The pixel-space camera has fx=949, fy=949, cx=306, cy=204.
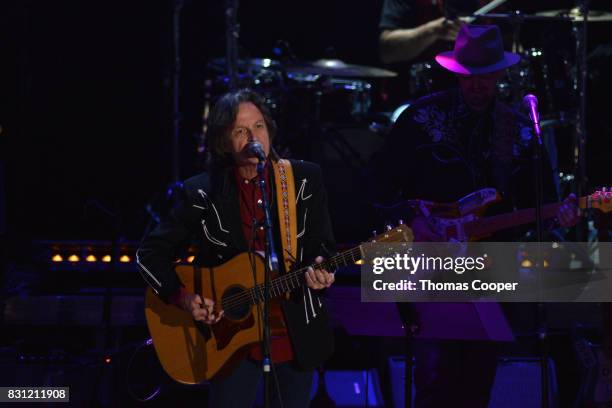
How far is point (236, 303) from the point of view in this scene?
463 centimetres

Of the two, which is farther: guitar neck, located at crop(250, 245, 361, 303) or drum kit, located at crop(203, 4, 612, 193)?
drum kit, located at crop(203, 4, 612, 193)

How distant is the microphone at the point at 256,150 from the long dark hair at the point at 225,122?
0.28 m

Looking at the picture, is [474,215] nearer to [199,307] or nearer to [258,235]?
[258,235]

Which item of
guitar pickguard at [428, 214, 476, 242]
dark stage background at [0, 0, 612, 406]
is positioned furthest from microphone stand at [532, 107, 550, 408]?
dark stage background at [0, 0, 612, 406]

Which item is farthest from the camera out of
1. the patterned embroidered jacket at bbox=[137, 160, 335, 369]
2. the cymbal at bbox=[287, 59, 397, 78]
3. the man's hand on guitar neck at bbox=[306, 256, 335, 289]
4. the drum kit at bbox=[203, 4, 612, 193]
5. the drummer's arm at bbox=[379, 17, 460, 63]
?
the cymbal at bbox=[287, 59, 397, 78]

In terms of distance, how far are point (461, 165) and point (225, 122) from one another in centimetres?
145

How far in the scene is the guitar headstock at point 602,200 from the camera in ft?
16.5

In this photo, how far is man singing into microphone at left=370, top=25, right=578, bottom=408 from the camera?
16.8 feet

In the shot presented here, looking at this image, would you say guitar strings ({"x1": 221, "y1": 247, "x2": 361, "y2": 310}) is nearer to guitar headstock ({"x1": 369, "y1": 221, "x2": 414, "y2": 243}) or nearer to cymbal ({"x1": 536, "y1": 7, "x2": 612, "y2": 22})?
guitar headstock ({"x1": 369, "y1": 221, "x2": 414, "y2": 243})

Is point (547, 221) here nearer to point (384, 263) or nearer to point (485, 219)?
point (485, 219)

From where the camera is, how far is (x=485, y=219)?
519cm

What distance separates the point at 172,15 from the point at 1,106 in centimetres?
192

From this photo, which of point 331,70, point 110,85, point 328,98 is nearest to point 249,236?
point 331,70

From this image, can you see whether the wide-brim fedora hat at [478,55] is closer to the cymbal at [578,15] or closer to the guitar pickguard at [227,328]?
the guitar pickguard at [227,328]
